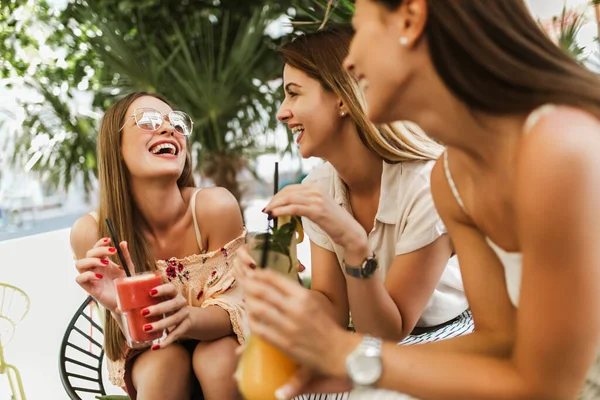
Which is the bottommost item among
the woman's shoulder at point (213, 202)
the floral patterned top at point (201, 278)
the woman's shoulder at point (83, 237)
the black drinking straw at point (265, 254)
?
the floral patterned top at point (201, 278)

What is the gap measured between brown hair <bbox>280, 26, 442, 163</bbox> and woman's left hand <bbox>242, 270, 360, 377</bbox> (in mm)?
822

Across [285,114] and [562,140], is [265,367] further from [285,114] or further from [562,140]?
[285,114]

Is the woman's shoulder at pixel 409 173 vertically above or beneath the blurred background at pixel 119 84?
beneath

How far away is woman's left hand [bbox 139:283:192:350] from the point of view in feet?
4.88

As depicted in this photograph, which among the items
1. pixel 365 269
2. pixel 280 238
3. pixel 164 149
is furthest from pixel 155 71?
pixel 280 238

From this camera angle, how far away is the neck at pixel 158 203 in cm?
198

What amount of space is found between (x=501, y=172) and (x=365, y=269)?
17.6 inches

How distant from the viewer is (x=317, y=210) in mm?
1156

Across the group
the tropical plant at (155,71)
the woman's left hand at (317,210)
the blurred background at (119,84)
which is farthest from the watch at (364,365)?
the tropical plant at (155,71)

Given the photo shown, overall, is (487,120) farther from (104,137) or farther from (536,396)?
(104,137)

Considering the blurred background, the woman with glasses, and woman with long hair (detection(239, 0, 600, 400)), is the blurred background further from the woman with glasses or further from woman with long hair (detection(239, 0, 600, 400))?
woman with long hair (detection(239, 0, 600, 400))

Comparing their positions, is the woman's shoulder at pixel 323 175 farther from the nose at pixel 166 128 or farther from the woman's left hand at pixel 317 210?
the woman's left hand at pixel 317 210

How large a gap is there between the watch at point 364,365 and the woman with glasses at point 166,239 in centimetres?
94

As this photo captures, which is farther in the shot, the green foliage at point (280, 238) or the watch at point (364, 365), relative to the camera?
the green foliage at point (280, 238)
